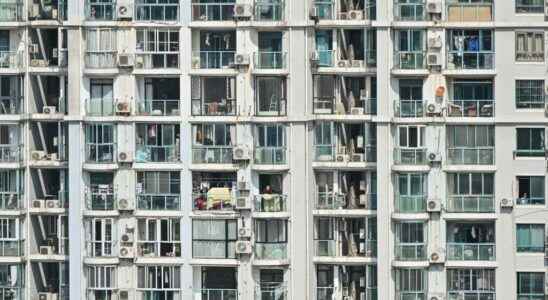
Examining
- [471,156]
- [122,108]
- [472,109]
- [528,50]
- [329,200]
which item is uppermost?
[528,50]

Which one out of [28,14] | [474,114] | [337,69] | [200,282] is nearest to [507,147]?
[474,114]

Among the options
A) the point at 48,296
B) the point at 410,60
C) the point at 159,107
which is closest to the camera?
the point at 410,60

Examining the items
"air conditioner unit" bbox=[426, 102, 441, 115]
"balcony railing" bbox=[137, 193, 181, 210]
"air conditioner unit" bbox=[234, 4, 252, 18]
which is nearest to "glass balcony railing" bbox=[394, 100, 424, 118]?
"air conditioner unit" bbox=[426, 102, 441, 115]

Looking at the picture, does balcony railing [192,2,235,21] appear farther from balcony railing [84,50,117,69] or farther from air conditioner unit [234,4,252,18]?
balcony railing [84,50,117,69]

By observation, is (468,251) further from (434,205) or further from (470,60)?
(470,60)

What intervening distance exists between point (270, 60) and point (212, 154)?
10.3ft

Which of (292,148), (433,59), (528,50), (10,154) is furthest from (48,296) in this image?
(528,50)

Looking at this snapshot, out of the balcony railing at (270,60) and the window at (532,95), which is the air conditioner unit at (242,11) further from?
the window at (532,95)

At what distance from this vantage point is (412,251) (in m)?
53.8

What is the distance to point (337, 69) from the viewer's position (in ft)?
178

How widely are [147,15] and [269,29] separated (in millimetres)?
3531

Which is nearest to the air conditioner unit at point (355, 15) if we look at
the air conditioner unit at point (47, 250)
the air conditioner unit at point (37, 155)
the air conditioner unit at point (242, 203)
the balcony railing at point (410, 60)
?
the balcony railing at point (410, 60)

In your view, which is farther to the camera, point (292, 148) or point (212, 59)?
point (212, 59)

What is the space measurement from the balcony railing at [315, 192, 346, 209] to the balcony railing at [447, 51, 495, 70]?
15.9 feet
